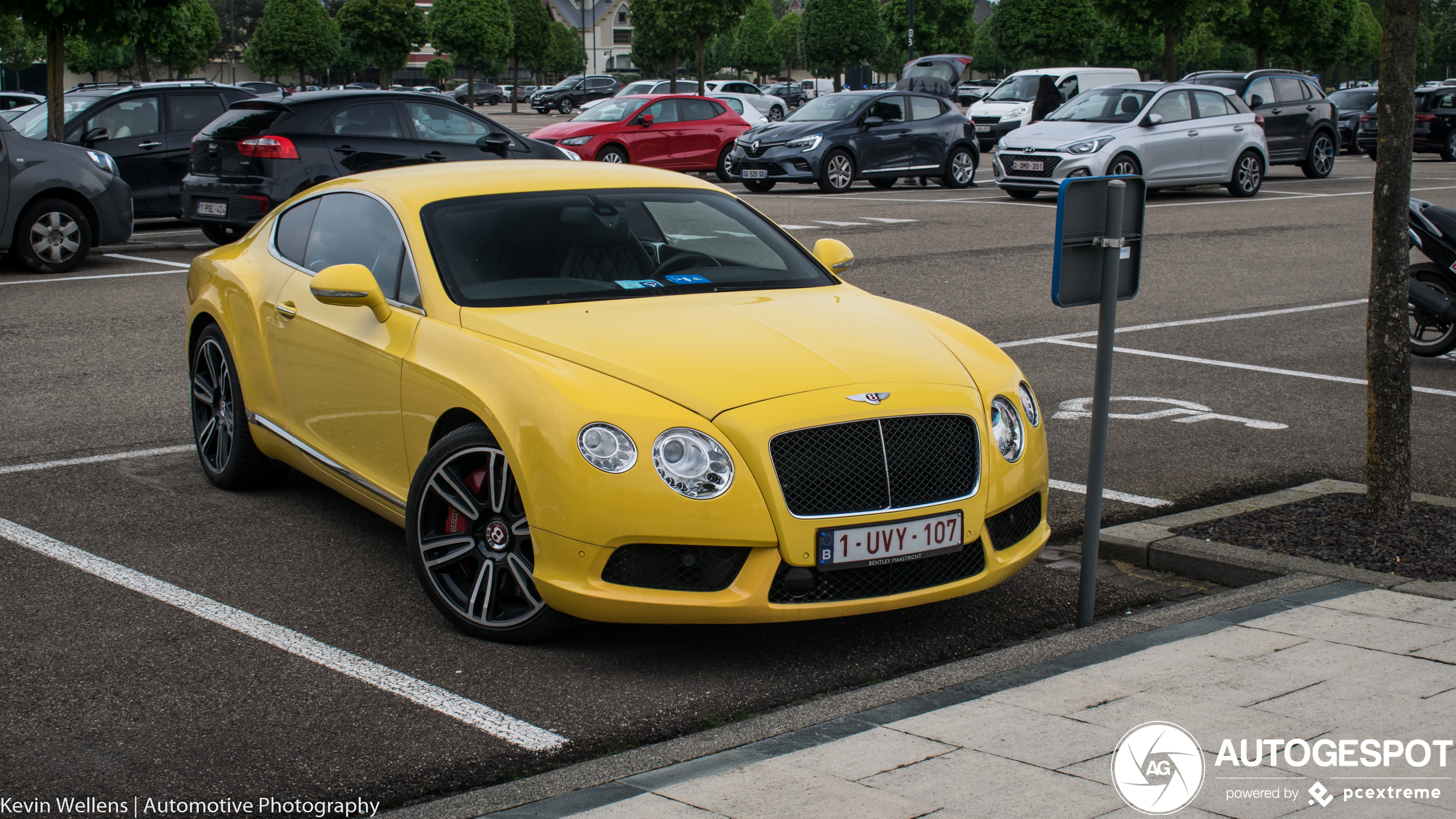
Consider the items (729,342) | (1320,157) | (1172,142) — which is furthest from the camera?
(1320,157)

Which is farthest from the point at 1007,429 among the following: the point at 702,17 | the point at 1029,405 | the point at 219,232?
the point at 702,17

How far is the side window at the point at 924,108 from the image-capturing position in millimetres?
23984

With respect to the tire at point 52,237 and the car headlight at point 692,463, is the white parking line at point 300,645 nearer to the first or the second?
the car headlight at point 692,463

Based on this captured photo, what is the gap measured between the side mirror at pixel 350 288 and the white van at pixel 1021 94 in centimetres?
2949

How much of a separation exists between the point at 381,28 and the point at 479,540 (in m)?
60.1

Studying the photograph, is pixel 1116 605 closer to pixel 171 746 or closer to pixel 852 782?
pixel 852 782

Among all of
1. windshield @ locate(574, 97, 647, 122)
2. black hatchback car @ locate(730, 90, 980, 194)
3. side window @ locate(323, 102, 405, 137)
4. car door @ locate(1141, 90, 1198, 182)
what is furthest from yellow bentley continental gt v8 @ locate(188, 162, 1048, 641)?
windshield @ locate(574, 97, 647, 122)

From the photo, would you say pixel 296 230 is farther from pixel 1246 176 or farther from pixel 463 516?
pixel 1246 176

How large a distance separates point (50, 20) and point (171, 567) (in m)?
15.6

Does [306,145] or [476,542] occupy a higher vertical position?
[306,145]

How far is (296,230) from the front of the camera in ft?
20.0

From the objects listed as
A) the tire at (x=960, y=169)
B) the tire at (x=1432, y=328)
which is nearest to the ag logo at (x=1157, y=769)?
the tire at (x=1432, y=328)

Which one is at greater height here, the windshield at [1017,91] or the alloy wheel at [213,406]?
the windshield at [1017,91]

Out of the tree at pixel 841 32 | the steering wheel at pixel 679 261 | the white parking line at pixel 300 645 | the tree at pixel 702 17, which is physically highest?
the tree at pixel 841 32
